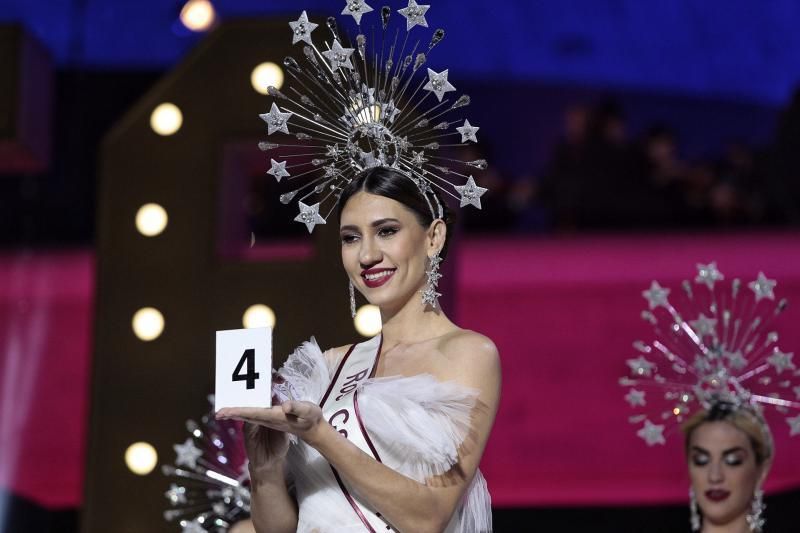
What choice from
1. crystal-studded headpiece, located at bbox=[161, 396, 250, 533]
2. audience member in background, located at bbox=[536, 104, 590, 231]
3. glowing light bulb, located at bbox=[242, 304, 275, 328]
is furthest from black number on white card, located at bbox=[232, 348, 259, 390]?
audience member in background, located at bbox=[536, 104, 590, 231]

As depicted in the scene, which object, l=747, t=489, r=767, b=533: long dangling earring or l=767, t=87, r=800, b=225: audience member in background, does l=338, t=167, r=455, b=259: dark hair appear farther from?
l=767, t=87, r=800, b=225: audience member in background

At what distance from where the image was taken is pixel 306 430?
6.86 ft

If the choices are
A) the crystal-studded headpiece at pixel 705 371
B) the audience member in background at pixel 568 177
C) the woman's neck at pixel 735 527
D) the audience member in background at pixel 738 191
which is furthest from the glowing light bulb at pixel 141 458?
the audience member in background at pixel 738 191

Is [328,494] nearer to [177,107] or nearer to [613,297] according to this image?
[177,107]

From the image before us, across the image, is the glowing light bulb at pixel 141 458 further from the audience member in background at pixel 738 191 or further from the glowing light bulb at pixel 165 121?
the audience member in background at pixel 738 191

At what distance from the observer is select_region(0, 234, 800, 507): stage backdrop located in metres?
5.23

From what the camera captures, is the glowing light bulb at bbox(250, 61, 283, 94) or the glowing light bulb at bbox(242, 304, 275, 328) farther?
the glowing light bulb at bbox(250, 61, 283, 94)

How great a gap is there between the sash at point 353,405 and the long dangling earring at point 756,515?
1625mm

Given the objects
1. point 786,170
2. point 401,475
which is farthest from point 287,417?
point 786,170

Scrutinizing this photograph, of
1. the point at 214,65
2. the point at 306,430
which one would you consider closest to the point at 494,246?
the point at 214,65

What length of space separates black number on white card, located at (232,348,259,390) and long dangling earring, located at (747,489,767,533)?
2066 millimetres

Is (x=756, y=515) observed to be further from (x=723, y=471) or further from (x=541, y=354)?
(x=541, y=354)

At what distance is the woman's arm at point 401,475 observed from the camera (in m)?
2.07

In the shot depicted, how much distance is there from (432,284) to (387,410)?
0.31 meters
